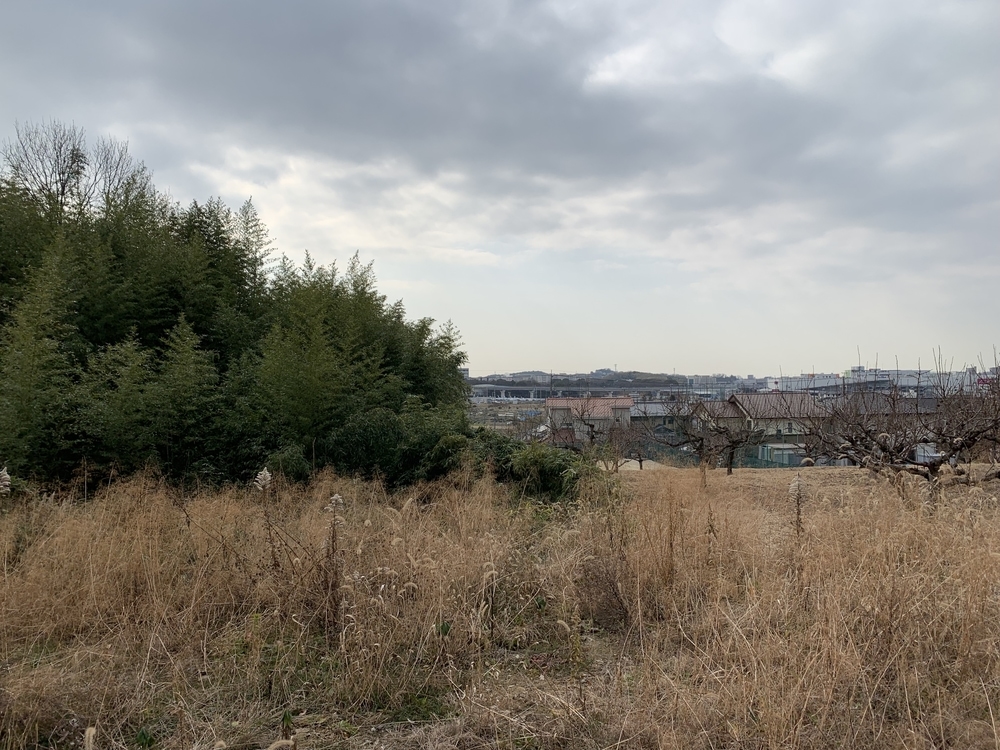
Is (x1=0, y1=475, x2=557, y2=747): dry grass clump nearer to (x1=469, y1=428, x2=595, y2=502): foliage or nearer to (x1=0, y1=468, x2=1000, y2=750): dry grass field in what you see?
(x1=0, y1=468, x2=1000, y2=750): dry grass field

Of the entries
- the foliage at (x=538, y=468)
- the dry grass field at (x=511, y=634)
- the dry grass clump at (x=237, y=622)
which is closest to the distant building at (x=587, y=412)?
the foliage at (x=538, y=468)

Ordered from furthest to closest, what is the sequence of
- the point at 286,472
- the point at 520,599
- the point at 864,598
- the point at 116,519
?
1. the point at 286,472
2. the point at 116,519
3. the point at 520,599
4. the point at 864,598

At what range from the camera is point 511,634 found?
106 inches

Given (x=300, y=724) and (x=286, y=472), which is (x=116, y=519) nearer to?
(x=300, y=724)

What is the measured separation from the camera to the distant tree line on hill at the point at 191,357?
6.93 metres

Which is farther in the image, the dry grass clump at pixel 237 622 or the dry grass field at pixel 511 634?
the dry grass clump at pixel 237 622

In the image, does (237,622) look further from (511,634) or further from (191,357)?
(191,357)

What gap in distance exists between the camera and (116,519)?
12.8 feet

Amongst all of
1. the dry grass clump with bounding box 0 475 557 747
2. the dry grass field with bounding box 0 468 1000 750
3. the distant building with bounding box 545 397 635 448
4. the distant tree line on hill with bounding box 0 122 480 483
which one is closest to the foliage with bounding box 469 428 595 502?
the distant tree line on hill with bounding box 0 122 480 483

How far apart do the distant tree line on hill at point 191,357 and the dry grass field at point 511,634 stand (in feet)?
12.2

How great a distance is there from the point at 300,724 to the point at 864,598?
222cm

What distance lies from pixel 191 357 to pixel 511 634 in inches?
269

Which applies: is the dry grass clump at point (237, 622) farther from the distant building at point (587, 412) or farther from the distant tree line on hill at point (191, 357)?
the distant building at point (587, 412)

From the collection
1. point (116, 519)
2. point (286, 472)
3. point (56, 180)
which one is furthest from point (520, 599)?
point (56, 180)
